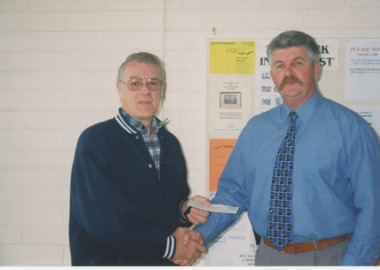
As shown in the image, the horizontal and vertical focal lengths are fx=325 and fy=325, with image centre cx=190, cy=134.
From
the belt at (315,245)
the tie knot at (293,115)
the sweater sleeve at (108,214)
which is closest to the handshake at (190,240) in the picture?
the sweater sleeve at (108,214)

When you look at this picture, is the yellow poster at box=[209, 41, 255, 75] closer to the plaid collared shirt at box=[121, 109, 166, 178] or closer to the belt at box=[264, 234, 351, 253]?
the plaid collared shirt at box=[121, 109, 166, 178]

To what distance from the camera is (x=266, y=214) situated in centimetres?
174

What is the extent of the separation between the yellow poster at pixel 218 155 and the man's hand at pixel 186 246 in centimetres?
51

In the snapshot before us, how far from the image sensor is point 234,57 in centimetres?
229

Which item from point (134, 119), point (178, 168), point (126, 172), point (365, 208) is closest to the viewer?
point (365, 208)

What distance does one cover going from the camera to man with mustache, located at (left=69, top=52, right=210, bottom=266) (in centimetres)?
163

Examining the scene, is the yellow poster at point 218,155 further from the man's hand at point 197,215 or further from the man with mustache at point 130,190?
the man with mustache at point 130,190

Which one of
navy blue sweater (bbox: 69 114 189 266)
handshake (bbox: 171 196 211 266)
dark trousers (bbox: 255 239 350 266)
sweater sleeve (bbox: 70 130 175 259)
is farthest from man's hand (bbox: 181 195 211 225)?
dark trousers (bbox: 255 239 350 266)

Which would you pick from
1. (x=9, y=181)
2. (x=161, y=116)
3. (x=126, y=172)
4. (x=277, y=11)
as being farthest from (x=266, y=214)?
(x=9, y=181)

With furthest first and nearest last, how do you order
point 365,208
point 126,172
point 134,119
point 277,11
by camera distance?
point 277,11 < point 134,119 < point 126,172 < point 365,208

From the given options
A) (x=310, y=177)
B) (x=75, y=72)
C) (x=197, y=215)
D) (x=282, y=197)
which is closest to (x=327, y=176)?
(x=310, y=177)

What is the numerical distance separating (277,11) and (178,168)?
1.32 meters

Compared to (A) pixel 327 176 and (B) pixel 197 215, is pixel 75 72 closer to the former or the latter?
(B) pixel 197 215

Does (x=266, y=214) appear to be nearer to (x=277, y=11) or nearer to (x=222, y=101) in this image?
(x=222, y=101)
